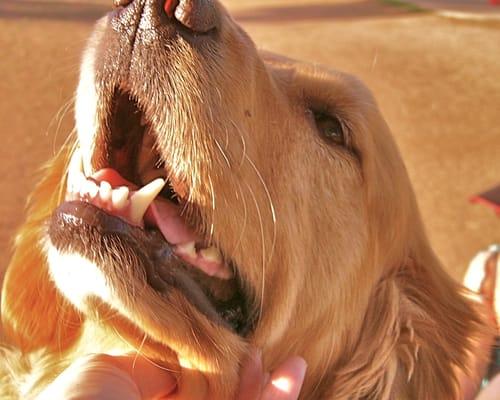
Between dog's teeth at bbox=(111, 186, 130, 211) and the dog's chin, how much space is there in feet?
0.19

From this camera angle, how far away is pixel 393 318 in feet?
8.79

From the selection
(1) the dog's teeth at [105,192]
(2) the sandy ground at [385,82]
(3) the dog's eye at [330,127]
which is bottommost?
(2) the sandy ground at [385,82]

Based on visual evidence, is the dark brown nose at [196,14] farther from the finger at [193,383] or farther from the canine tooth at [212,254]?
the finger at [193,383]

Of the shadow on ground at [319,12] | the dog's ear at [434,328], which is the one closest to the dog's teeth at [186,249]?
the dog's ear at [434,328]

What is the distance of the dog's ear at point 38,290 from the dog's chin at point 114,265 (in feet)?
2.07

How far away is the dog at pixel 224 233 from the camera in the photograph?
207cm

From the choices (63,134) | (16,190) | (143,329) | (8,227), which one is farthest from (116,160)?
(16,190)

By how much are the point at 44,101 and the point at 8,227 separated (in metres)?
2.52

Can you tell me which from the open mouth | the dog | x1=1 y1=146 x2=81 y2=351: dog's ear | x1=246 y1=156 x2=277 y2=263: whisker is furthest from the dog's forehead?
x1=1 y1=146 x2=81 y2=351: dog's ear

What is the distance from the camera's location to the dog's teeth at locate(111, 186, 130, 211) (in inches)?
81.0

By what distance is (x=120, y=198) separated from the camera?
6.75 feet

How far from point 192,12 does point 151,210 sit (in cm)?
62

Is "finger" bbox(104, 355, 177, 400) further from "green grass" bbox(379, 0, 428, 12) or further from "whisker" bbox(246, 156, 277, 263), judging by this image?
"green grass" bbox(379, 0, 428, 12)

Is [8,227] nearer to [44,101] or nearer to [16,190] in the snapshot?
[16,190]
